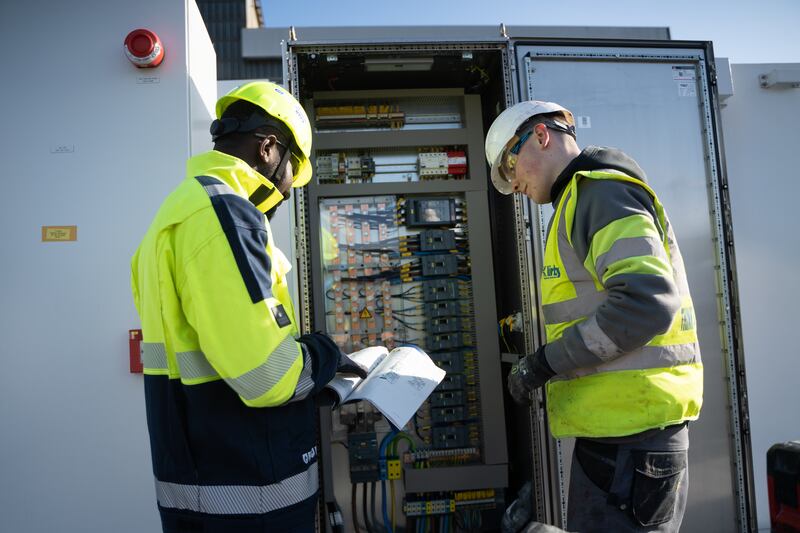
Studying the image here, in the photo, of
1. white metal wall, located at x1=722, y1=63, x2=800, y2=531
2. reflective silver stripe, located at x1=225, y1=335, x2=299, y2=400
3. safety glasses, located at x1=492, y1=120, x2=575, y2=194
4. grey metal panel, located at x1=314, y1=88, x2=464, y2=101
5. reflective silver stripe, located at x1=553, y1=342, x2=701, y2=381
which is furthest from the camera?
white metal wall, located at x1=722, y1=63, x2=800, y2=531

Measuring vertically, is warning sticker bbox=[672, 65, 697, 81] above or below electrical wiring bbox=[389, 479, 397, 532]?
above

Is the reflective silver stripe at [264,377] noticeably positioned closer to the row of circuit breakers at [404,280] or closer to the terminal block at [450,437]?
the row of circuit breakers at [404,280]

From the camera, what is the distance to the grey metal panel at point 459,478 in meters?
2.91

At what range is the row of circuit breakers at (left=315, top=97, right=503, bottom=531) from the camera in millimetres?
3100

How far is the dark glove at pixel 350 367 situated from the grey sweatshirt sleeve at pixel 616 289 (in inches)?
23.1

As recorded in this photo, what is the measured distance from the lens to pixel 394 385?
1.49 m

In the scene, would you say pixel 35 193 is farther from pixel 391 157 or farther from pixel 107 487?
pixel 391 157

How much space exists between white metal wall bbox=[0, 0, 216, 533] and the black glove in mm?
1648

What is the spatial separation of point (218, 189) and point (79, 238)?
149 cm

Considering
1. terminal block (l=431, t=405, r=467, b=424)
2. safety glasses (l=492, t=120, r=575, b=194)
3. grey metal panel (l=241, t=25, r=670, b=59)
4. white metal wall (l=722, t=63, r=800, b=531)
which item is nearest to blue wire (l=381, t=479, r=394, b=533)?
terminal block (l=431, t=405, r=467, b=424)

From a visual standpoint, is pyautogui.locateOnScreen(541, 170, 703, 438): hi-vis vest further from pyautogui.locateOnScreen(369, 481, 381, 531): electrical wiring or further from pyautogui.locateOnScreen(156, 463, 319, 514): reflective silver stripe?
pyautogui.locateOnScreen(369, 481, 381, 531): electrical wiring

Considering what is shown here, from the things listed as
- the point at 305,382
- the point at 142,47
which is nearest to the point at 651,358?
the point at 305,382

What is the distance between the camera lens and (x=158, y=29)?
96.7 inches

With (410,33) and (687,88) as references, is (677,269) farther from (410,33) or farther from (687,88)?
(410,33)
